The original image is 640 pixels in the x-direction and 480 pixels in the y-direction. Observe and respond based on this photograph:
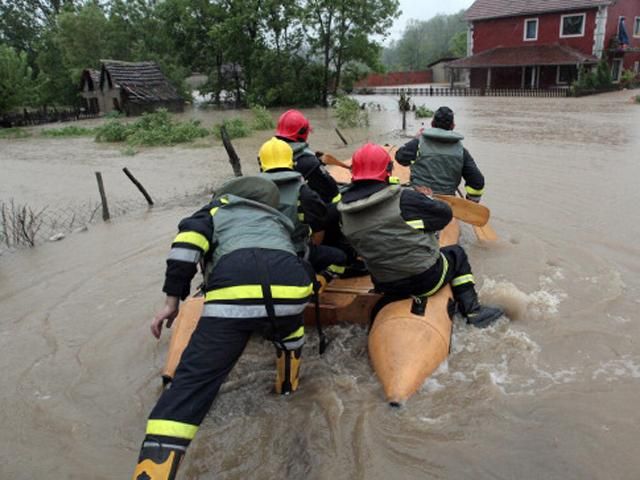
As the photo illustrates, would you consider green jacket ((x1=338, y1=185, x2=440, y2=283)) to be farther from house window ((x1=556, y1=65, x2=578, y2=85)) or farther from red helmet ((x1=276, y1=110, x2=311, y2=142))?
house window ((x1=556, y1=65, x2=578, y2=85))

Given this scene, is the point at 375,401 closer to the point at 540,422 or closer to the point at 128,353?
the point at 540,422

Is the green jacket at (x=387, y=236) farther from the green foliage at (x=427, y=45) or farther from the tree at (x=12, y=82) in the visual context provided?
the green foliage at (x=427, y=45)

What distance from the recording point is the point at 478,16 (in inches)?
1377

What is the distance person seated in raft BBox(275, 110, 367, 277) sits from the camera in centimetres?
467

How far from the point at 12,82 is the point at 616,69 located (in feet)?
108

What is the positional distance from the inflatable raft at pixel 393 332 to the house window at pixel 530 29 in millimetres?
34010

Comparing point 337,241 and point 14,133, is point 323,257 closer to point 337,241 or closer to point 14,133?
point 337,241

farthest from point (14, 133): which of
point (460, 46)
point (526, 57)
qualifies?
point (460, 46)

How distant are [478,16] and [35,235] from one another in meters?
33.9

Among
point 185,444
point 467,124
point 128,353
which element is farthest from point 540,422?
point 467,124

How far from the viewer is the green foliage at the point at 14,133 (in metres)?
24.1

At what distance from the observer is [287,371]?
3506 mm

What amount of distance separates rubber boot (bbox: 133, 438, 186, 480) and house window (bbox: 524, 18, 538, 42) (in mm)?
36187

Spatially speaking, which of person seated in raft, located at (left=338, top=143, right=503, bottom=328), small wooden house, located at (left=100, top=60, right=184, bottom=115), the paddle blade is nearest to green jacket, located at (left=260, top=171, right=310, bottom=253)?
person seated in raft, located at (left=338, top=143, right=503, bottom=328)
